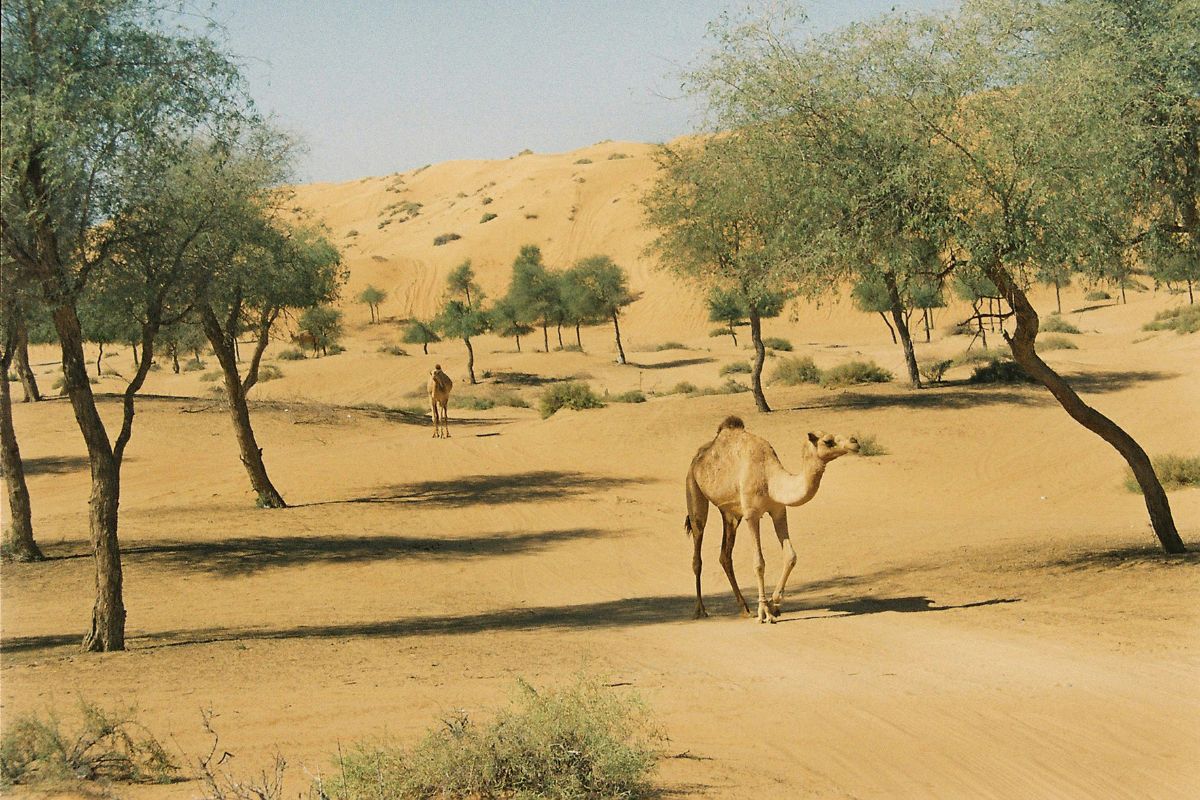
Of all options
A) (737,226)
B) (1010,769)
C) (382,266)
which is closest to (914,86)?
(1010,769)

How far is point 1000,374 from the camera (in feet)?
114

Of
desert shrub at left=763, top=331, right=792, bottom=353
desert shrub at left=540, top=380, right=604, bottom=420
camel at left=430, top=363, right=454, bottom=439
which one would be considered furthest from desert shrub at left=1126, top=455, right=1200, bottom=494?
desert shrub at left=763, top=331, right=792, bottom=353

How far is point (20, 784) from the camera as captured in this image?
6.66m

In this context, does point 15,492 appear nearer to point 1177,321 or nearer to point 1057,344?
point 1057,344

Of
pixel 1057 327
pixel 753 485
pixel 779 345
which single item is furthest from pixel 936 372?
pixel 753 485

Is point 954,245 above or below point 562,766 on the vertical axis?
above

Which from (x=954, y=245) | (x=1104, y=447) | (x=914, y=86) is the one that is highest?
(x=914, y=86)

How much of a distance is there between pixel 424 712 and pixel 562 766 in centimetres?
236

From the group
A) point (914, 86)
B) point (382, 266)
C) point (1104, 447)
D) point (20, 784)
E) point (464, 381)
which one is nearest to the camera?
point (20, 784)

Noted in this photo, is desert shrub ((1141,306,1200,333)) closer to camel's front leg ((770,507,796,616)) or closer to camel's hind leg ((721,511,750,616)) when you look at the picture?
camel's hind leg ((721,511,750,616))

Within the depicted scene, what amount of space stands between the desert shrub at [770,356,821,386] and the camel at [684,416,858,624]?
24.8m

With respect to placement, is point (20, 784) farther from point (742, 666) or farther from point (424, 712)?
point (742, 666)

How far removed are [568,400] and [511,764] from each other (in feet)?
104

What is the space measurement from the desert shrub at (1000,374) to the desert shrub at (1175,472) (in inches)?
499
